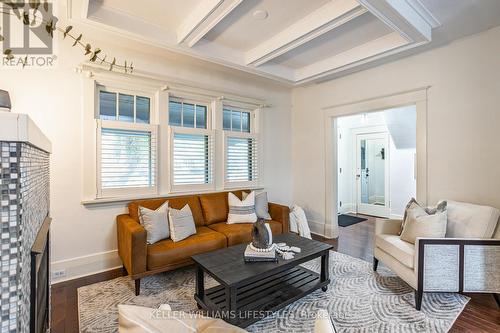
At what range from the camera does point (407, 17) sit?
2.38 meters

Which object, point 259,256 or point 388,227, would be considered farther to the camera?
point 388,227

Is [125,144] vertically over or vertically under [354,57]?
under

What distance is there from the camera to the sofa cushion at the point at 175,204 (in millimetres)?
3045

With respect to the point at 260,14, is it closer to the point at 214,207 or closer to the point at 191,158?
the point at 191,158

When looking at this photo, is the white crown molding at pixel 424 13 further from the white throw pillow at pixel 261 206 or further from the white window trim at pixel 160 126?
the white throw pillow at pixel 261 206

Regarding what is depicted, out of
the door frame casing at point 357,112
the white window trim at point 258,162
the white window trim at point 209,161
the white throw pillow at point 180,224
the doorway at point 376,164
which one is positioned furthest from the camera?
the doorway at point 376,164

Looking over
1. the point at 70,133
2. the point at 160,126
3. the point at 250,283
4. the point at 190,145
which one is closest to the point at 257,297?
the point at 250,283

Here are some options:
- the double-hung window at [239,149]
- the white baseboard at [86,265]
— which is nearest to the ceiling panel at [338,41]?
the double-hung window at [239,149]

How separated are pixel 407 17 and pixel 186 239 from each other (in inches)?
124

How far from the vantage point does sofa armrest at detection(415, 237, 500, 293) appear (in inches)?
87.8

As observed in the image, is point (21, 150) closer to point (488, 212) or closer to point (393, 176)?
point (488, 212)

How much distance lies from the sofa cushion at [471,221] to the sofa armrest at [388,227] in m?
0.47

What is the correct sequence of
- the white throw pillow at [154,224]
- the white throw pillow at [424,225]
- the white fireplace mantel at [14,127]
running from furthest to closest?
the white throw pillow at [154,224]
the white throw pillow at [424,225]
the white fireplace mantel at [14,127]

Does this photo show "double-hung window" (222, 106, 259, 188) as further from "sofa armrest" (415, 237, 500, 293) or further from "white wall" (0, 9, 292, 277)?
"sofa armrest" (415, 237, 500, 293)
